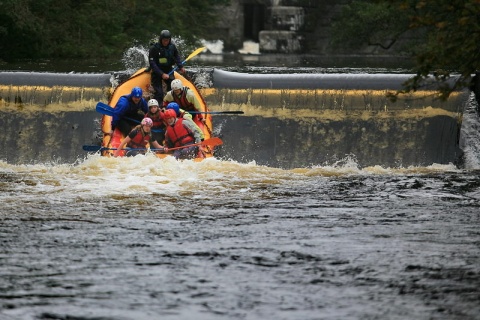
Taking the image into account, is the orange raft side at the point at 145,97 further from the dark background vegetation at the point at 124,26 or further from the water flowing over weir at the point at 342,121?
the dark background vegetation at the point at 124,26

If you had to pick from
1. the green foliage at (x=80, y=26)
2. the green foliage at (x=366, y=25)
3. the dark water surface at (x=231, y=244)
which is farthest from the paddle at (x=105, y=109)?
the green foliage at (x=366, y=25)

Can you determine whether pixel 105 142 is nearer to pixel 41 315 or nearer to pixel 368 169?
pixel 368 169

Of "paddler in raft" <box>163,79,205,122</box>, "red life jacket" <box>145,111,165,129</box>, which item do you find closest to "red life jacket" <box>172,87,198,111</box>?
"paddler in raft" <box>163,79,205,122</box>

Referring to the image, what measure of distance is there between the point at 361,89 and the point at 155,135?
3.57 meters

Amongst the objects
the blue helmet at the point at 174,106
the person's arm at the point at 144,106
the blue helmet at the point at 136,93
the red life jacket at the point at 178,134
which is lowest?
the red life jacket at the point at 178,134

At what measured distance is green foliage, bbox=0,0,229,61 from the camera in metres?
27.2

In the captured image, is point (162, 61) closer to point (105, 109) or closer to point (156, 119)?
point (156, 119)

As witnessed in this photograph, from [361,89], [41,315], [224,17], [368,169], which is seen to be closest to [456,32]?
[41,315]

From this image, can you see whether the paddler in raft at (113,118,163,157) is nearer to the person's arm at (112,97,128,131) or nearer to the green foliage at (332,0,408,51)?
the person's arm at (112,97,128,131)

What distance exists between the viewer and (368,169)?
16.6 meters

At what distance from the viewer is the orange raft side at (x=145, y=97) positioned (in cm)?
1597

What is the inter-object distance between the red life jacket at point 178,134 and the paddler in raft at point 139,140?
0.21m

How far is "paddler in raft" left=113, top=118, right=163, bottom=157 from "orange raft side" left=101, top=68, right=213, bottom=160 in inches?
4.9

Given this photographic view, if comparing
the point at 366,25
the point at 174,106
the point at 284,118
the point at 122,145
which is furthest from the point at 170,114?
the point at 366,25
